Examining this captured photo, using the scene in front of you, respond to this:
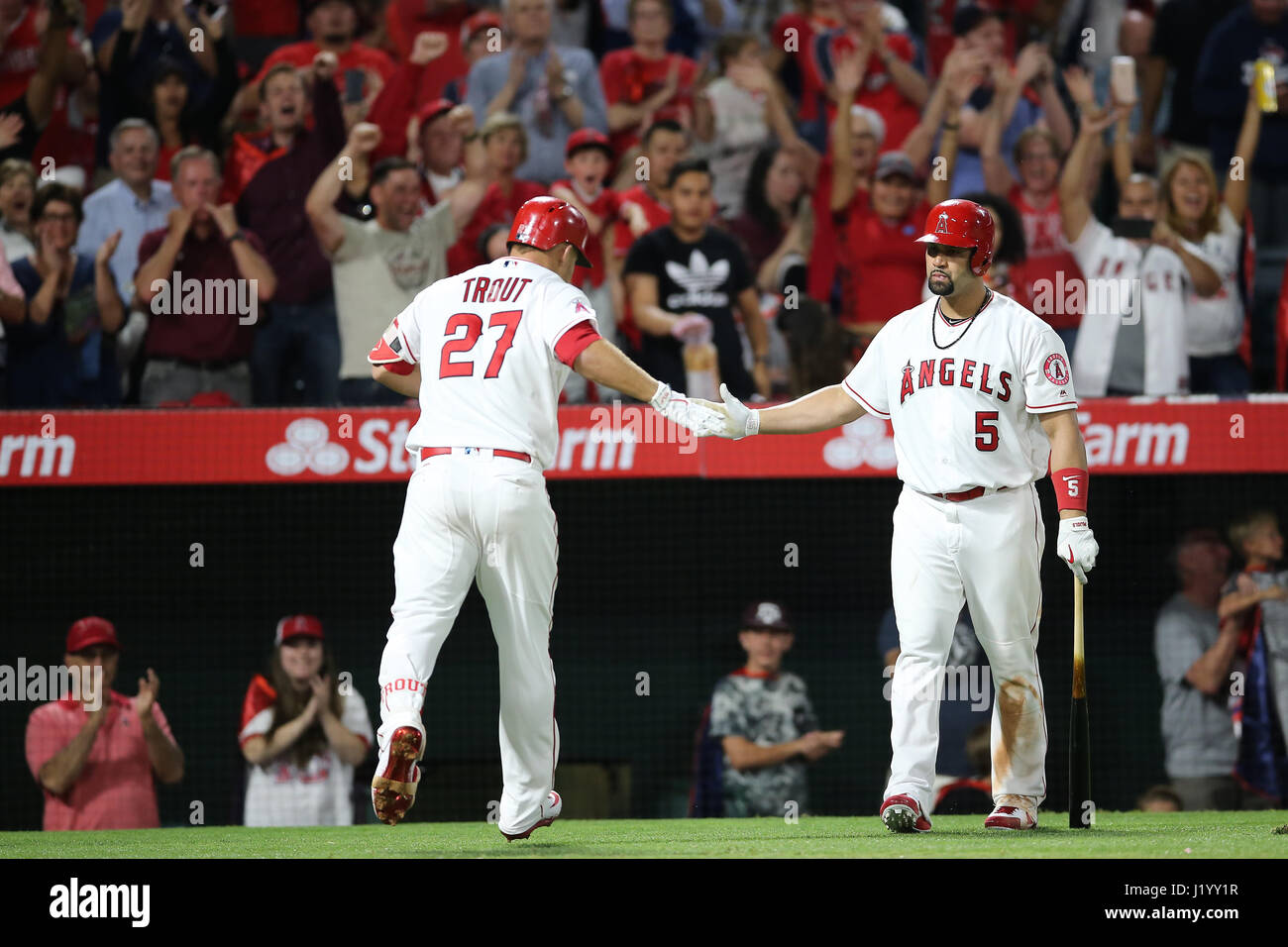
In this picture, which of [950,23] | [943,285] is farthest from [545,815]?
[950,23]

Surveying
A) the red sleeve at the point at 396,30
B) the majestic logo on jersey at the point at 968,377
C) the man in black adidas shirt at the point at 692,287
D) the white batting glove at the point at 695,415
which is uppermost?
the red sleeve at the point at 396,30

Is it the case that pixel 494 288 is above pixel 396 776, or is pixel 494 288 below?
above

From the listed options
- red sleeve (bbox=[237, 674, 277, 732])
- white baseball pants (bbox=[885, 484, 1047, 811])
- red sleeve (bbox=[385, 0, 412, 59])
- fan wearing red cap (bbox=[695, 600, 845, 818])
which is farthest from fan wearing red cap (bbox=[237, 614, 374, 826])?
red sleeve (bbox=[385, 0, 412, 59])

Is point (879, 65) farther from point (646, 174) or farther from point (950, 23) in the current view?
point (646, 174)

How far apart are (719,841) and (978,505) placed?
1432mm

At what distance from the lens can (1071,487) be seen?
19.1 feet

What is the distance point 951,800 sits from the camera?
8.80 meters

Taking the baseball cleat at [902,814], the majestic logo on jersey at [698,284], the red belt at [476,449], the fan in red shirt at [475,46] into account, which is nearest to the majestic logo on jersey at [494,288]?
the red belt at [476,449]

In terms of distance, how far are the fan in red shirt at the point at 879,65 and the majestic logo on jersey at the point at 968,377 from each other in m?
5.04

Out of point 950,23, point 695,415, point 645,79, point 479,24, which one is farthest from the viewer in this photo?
point 950,23

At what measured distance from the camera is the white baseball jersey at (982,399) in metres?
5.79

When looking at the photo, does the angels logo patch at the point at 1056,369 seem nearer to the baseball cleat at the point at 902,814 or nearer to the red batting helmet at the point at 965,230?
the red batting helmet at the point at 965,230

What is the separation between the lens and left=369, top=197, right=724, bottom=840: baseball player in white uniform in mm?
5469
